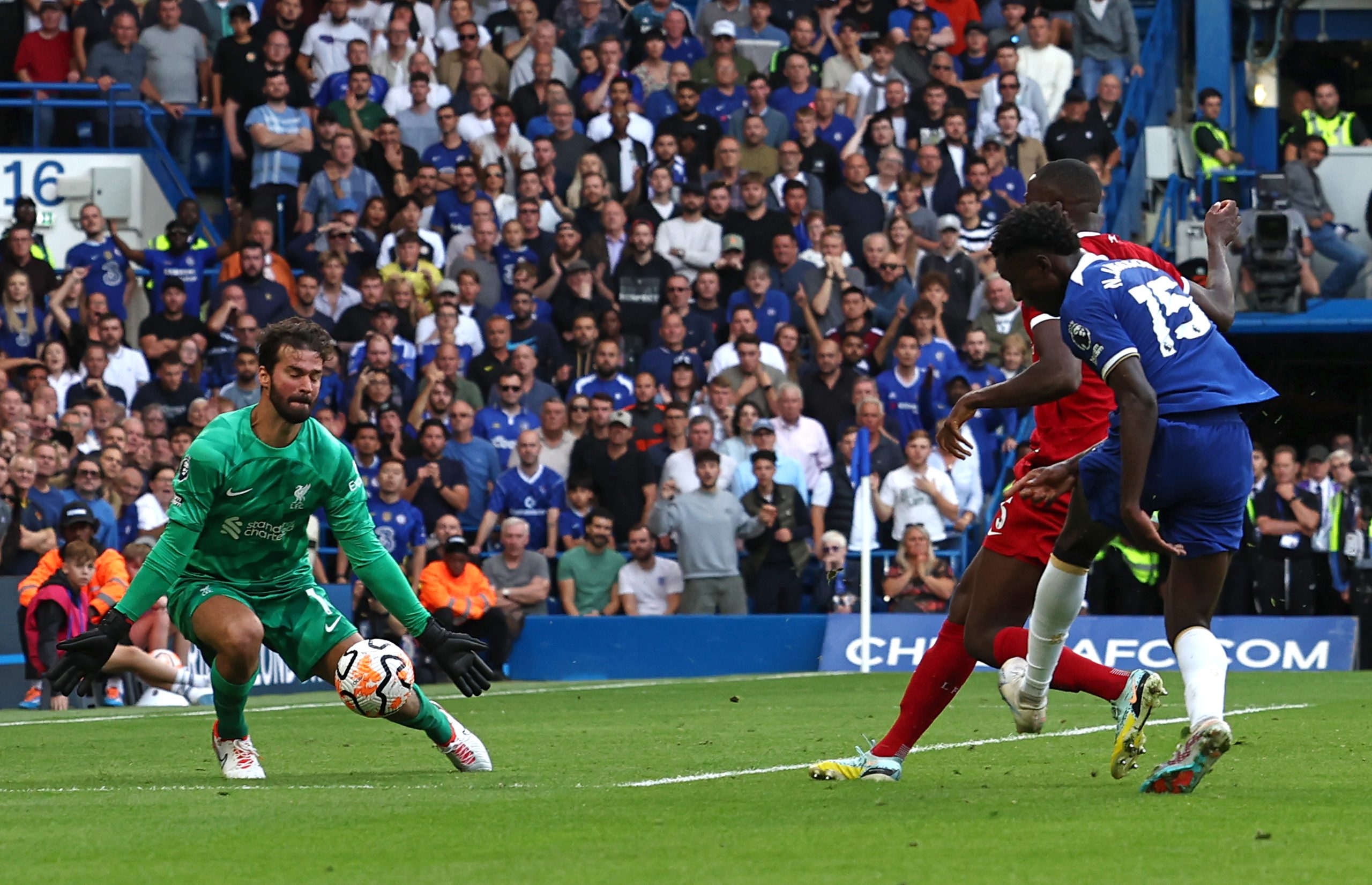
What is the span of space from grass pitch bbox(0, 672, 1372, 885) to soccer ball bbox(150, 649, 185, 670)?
9.39ft

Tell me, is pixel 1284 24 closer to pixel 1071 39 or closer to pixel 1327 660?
pixel 1071 39

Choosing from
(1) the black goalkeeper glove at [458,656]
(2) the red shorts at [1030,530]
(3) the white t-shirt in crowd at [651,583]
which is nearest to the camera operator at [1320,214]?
(3) the white t-shirt in crowd at [651,583]

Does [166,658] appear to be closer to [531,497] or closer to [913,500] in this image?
[531,497]

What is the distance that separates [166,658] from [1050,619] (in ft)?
29.7

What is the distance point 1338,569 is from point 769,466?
16.7ft

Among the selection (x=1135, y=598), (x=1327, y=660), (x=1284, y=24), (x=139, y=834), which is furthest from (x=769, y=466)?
(x=139, y=834)

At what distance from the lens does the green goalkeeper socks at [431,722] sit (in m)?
8.38

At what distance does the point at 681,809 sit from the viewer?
7.03m

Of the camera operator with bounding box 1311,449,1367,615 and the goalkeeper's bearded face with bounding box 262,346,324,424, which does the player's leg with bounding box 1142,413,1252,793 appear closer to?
the goalkeeper's bearded face with bounding box 262,346,324,424

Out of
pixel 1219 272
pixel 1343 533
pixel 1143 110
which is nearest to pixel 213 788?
pixel 1219 272

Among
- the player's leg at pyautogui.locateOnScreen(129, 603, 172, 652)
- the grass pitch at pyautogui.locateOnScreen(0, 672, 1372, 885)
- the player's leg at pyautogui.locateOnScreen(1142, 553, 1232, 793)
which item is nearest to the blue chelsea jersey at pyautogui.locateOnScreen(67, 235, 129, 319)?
the player's leg at pyautogui.locateOnScreen(129, 603, 172, 652)

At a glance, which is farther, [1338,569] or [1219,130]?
[1219,130]

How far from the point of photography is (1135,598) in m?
18.4

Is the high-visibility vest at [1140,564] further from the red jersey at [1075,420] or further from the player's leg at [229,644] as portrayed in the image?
the player's leg at [229,644]
